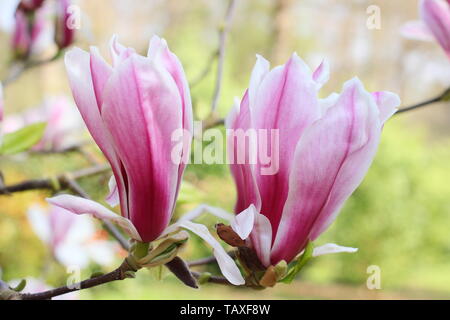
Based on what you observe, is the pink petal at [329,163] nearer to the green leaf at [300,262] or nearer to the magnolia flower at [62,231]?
the green leaf at [300,262]

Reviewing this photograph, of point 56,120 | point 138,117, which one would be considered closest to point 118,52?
point 138,117

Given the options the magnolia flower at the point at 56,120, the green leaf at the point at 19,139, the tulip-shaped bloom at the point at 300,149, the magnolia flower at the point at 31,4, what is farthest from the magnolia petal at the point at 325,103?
the magnolia flower at the point at 56,120

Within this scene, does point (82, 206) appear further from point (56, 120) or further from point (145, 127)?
point (56, 120)

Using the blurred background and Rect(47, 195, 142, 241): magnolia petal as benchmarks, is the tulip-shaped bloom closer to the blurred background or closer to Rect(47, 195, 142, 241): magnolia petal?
Rect(47, 195, 142, 241): magnolia petal
